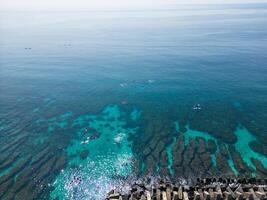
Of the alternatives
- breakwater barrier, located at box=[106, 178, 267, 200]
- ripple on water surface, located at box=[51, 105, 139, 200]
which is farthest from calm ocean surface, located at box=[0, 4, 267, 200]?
breakwater barrier, located at box=[106, 178, 267, 200]

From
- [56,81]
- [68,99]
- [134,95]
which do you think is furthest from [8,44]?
[134,95]

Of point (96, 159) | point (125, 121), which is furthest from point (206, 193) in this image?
point (125, 121)

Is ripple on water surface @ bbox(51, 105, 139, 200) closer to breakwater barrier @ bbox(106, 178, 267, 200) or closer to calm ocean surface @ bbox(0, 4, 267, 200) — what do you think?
calm ocean surface @ bbox(0, 4, 267, 200)

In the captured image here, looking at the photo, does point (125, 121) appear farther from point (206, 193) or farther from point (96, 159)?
point (206, 193)

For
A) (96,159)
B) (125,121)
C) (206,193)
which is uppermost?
(206,193)

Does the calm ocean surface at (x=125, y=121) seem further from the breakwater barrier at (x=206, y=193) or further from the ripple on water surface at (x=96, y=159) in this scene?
the breakwater barrier at (x=206, y=193)

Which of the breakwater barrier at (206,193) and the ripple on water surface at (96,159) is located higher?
the breakwater barrier at (206,193)

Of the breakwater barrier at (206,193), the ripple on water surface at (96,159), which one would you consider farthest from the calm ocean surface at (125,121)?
the breakwater barrier at (206,193)

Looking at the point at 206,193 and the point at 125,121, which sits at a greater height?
the point at 206,193
